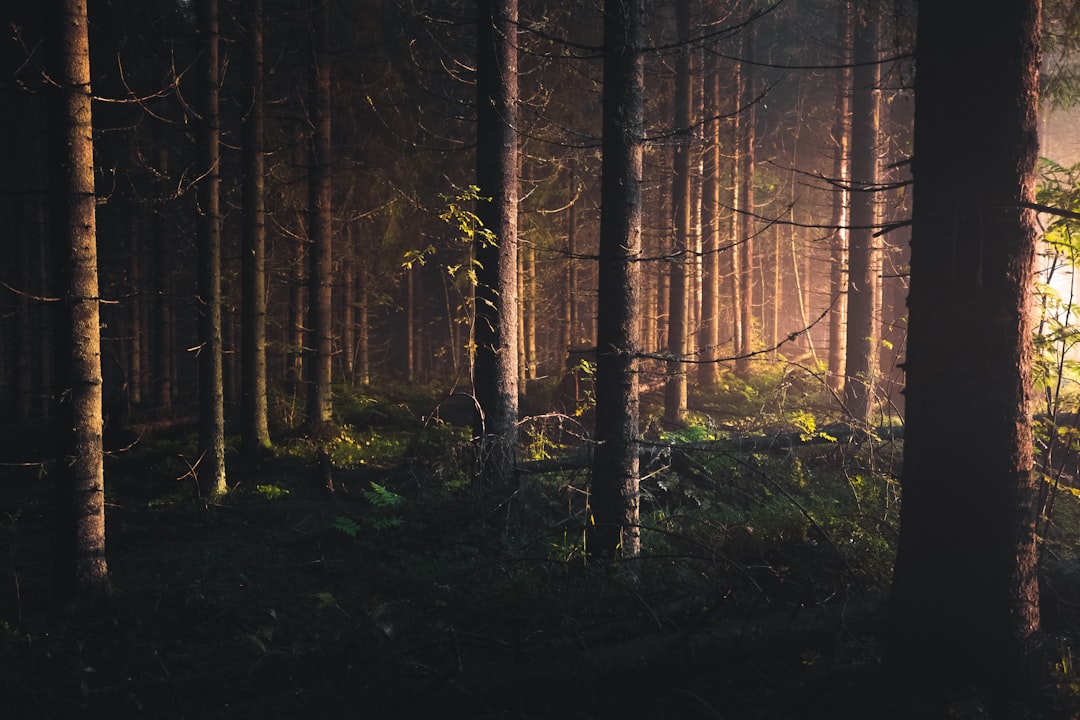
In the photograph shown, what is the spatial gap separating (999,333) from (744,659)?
8.55 ft

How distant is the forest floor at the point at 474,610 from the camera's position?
459 centimetres

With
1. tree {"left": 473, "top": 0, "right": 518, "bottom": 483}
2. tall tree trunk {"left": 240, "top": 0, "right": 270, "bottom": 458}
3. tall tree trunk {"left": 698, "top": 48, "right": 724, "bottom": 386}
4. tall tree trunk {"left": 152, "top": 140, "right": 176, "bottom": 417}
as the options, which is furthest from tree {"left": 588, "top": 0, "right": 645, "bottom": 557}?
tall tree trunk {"left": 152, "top": 140, "right": 176, "bottom": 417}

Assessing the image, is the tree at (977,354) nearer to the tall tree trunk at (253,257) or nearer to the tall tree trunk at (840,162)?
the tall tree trunk at (253,257)

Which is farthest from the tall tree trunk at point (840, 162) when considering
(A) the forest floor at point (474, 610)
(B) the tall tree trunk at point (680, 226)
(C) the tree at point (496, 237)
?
(C) the tree at point (496, 237)

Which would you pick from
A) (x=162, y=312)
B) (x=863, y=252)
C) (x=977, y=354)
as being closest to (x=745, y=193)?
(x=863, y=252)

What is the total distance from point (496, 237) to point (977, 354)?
6.81m

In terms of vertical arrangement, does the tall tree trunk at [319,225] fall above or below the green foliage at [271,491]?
above

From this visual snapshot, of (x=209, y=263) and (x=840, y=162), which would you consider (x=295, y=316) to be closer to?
(x=209, y=263)

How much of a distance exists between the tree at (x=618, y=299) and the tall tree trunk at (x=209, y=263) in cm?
783

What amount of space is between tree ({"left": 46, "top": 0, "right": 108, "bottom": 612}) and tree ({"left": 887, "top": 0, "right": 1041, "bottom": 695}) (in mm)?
6985

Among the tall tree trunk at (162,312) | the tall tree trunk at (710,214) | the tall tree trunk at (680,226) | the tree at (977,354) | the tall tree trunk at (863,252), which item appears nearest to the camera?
the tree at (977,354)

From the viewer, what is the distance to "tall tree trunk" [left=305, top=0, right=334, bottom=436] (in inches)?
628

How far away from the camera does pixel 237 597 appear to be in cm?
796

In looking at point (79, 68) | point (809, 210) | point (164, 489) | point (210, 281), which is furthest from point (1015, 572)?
point (809, 210)
